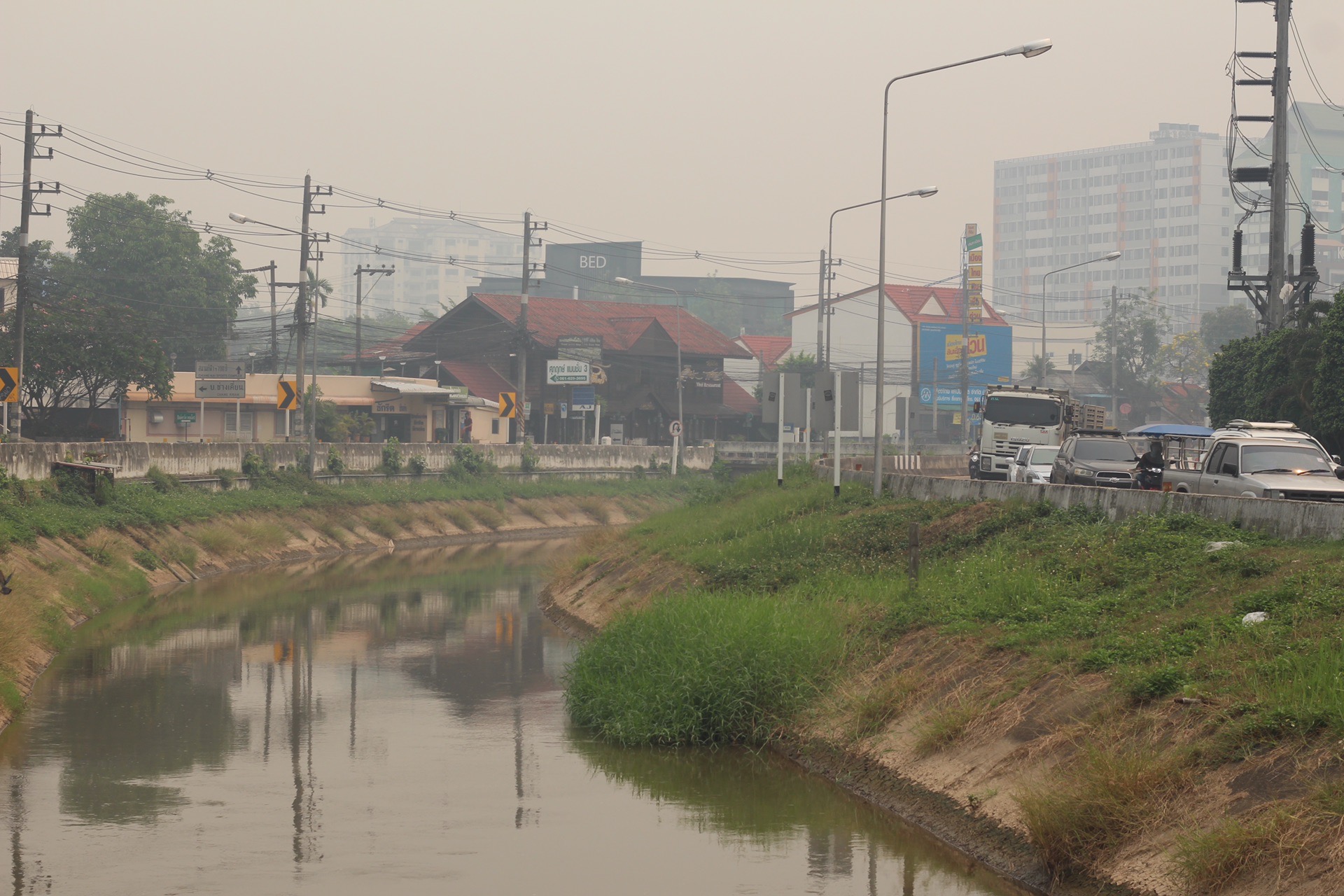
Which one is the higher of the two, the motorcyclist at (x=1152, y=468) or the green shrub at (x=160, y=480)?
the motorcyclist at (x=1152, y=468)

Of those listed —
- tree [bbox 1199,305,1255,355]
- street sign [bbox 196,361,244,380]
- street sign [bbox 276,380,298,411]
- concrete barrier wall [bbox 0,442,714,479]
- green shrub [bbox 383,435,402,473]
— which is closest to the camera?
concrete barrier wall [bbox 0,442,714,479]

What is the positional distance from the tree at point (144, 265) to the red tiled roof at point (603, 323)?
15.7 m

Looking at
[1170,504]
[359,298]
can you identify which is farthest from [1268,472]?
[359,298]

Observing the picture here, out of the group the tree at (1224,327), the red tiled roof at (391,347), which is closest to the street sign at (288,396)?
the red tiled roof at (391,347)

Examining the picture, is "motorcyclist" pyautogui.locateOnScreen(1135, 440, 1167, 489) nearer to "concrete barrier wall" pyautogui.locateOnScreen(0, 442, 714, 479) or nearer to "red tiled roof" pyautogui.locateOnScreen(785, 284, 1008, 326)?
"concrete barrier wall" pyautogui.locateOnScreen(0, 442, 714, 479)

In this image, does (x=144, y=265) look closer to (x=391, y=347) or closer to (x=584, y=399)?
(x=391, y=347)

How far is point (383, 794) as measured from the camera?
56.4 feet

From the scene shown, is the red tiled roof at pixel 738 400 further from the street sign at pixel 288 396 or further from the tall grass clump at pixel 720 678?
the tall grass clump at pixel 720 678

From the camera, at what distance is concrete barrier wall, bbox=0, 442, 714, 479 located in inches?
1615

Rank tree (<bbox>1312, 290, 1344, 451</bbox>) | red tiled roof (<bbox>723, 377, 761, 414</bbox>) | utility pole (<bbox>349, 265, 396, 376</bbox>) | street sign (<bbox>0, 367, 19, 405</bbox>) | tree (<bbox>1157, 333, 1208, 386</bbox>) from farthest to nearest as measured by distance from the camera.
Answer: tree (<bbox>1157, 333, 1208, 386</bbox>) < red tiled roof (<bbox>723, 377, 761, 414</bbox>) < utility pole (<bbox>349, 265, 396, 376</bbox>) < street sign (<bbox>0, 367, 19, 405</bbox>) < tree (<bbox>1312, 290, 1344, 451</bbox>)

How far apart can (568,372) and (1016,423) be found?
3953 centimetres

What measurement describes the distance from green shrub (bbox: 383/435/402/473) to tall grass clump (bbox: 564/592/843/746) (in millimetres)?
43069

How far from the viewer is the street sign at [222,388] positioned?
63.5m

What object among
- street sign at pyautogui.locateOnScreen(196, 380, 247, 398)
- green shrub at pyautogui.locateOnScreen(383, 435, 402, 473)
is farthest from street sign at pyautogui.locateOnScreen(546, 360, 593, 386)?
street sign at pyautogui.locateOnScreen(196, 380, 247, 398)
